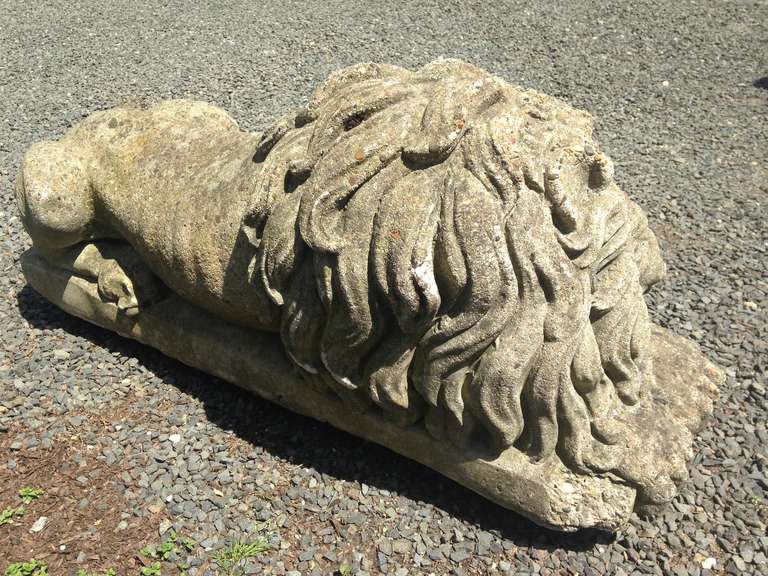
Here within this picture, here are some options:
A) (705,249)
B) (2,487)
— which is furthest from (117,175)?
(705,249)

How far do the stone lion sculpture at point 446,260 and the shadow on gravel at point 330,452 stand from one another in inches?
20.0

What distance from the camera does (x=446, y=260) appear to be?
271 cm

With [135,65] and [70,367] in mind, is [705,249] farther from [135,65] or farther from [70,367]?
[135,65]

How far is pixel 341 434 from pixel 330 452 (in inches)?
5.6

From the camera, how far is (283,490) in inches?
147

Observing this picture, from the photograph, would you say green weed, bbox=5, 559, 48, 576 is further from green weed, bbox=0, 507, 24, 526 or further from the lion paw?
the lion paw

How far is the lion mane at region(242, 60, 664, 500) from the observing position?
272 cm

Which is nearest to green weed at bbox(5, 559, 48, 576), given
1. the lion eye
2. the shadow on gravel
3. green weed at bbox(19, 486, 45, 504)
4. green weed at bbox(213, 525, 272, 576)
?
green weed at bbox(19, 486, 45, 504)

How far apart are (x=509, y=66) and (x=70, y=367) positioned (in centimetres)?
682

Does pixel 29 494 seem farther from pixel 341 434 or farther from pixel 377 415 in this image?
pixel 377 415

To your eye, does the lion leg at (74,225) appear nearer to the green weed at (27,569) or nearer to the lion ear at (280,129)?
the lion ear at (280,129)

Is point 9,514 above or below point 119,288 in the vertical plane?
below

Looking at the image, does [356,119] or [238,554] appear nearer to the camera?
[356,119]

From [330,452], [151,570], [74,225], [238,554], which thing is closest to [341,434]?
[330,452]
